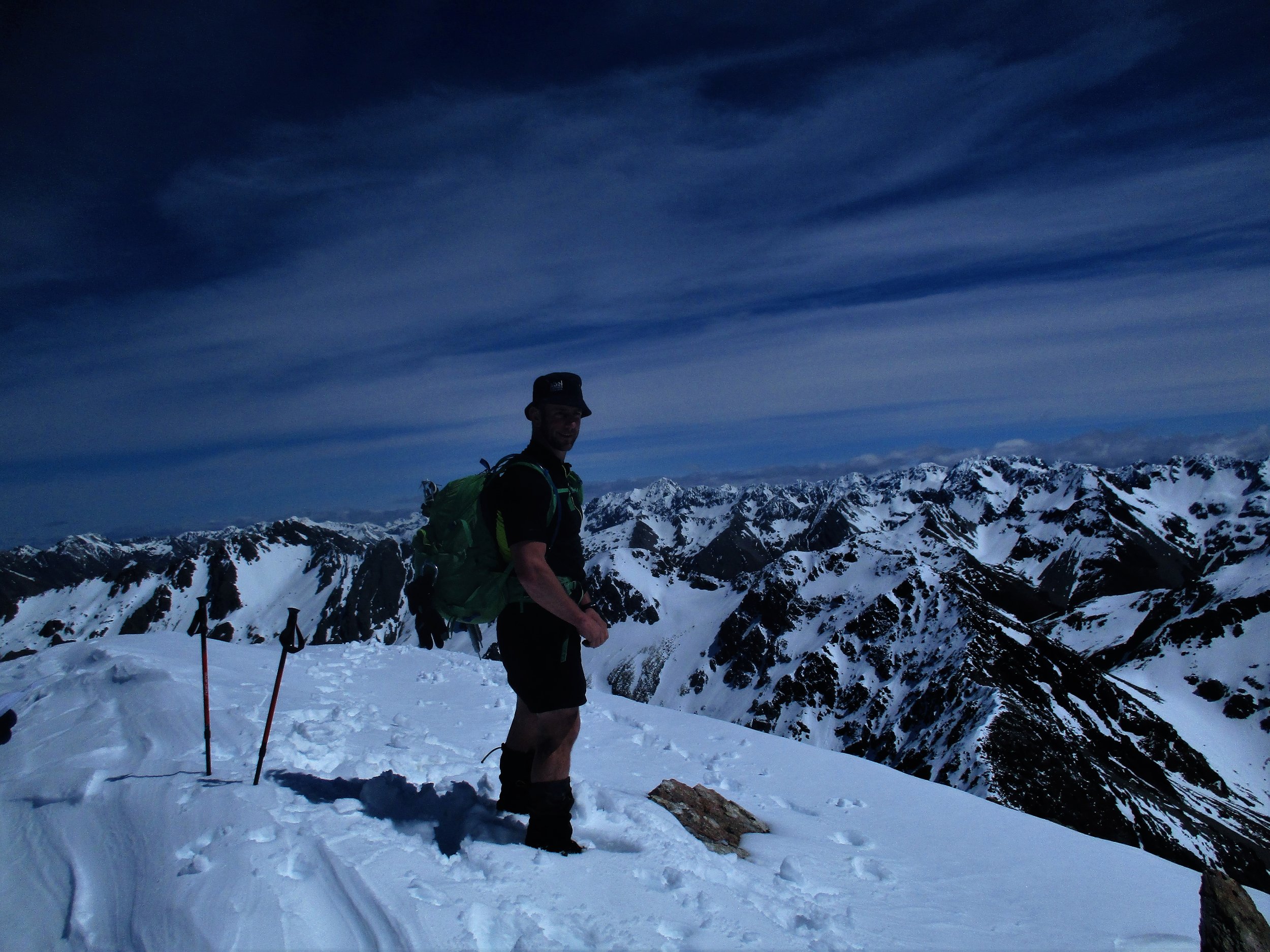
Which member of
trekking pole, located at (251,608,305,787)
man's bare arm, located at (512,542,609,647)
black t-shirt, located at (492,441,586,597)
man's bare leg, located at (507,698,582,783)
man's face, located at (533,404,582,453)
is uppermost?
man's face, located at (533,404,582,453)

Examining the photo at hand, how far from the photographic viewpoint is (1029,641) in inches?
4350

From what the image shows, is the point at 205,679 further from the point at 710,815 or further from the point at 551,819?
the point at 710,815

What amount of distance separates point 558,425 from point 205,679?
4.47 meters

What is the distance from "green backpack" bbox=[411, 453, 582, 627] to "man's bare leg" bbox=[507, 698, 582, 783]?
1.03m

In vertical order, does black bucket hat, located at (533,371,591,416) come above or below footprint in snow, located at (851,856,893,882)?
above

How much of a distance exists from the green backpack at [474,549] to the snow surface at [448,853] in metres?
1.86

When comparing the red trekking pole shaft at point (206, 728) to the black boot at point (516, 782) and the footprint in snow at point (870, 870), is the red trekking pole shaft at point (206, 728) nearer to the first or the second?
the black boot at point (516, 782)

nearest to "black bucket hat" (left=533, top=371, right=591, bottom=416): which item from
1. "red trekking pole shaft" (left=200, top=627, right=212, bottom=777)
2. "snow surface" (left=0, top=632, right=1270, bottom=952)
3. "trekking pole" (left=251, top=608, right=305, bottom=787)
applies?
"trekking pole" (left=251, top=608, right=305, bottom=787)

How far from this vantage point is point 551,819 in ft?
17.7

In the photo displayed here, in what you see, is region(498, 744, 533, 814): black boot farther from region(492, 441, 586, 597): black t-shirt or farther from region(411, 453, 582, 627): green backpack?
region(492, 441, 586, 597): black t-shirt

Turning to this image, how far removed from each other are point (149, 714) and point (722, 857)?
22.0 feet

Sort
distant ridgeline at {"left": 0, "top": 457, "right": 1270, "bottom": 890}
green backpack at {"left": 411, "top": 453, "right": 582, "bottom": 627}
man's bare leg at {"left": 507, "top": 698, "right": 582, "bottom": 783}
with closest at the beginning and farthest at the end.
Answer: green backpack at {"left": 411, "top": 453, "right": 582, "bottom": 627}
man's bare leg at {"left": 507, "top": 698, "right": 582, "bottom": 783}
distant ridgeline at {"left": 0, "top": 457, "right": 1270, "bottom": 890}

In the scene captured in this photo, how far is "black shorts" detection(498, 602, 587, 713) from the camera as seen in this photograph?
5574 mm

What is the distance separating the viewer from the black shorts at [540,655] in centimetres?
557
